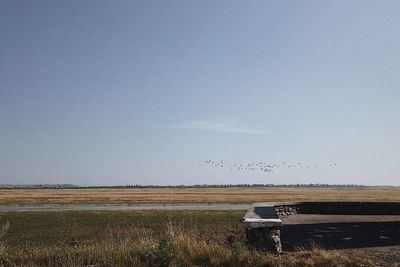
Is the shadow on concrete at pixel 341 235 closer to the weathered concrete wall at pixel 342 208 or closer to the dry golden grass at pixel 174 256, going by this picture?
the dry golden grass at pixel 174 256

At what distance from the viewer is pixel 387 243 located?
31.3ft

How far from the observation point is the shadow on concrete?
30.9 feet

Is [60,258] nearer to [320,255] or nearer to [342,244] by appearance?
[320,255]

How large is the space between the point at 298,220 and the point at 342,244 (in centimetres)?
564

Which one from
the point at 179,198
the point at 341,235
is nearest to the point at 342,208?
the point at 341,235

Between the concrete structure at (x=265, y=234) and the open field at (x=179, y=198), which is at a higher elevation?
the concrete structure at (x=265, y=234)

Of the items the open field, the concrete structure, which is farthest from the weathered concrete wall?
the open field

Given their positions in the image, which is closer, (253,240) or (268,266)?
(268,266)

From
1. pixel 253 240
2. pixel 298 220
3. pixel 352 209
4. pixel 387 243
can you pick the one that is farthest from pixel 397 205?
pixel 253 240

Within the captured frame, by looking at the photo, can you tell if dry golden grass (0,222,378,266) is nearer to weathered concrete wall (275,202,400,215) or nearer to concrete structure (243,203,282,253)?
concrete structure (243,203,282,253)

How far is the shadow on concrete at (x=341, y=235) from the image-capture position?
9414 millimetres

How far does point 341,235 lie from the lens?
11039 mm

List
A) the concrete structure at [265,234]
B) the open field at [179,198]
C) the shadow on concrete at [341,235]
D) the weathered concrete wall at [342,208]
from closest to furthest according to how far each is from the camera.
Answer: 1. the concrete structure at [265,234]
2. the shadow on concrete at [341,235]
3. the weathered concrete wall at [342,208]
4. the open field at [179,198]

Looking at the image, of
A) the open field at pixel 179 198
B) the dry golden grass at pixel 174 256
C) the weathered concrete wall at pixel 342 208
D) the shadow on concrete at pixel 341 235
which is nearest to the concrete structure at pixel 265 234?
the dry golden grass at pixel 174 256
